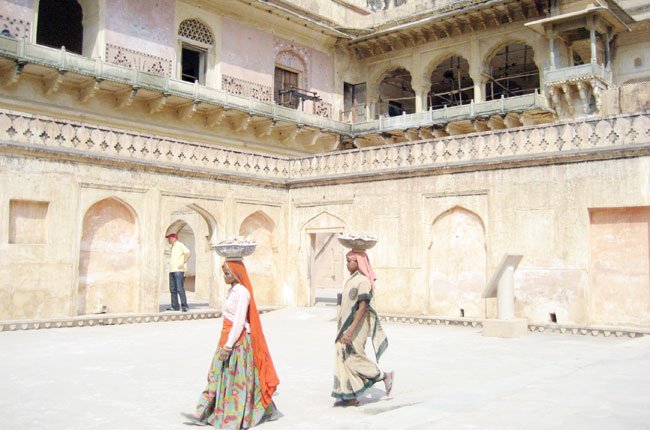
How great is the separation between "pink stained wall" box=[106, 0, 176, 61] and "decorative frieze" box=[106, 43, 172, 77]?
0.16 m

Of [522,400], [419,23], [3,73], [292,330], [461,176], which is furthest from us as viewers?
[419,23]

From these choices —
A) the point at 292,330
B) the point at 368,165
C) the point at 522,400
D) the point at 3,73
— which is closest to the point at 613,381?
the point at 522,400

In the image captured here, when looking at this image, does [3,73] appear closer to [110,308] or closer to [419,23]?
[110,308]

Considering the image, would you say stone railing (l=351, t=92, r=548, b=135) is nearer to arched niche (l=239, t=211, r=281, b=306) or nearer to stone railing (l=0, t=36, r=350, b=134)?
stone railing (l=0, t=36, r=350, b=134)

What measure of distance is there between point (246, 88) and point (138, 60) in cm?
384

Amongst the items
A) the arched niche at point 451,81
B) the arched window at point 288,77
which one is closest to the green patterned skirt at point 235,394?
the arched window at point 288,77

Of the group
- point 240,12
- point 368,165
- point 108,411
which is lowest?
point 108,411

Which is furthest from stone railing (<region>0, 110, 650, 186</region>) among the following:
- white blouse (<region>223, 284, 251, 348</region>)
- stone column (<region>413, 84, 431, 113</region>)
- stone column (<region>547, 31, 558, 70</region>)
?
stone column (<region>413, 84, 431, 113</region>)

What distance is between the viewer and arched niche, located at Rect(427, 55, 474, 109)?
26.6 metres

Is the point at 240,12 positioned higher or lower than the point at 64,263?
higher

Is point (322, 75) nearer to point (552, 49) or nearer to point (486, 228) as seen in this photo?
point (552, 49)

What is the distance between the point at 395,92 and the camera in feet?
94.6

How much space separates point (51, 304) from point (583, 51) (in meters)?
17.1

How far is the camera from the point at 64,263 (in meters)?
11.7
